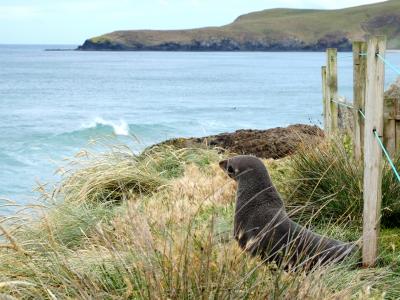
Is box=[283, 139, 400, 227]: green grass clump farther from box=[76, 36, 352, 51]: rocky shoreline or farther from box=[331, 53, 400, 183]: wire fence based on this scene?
box=[76, 36, 352, 51]: rocky shoreline

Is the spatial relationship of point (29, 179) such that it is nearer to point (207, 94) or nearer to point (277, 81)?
point (207, 94)

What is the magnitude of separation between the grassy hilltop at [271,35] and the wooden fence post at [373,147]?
172031 mm

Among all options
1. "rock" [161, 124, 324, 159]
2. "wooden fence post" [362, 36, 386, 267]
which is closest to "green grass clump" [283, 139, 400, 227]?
"wooden fence post" [362, 36, 386, 267]

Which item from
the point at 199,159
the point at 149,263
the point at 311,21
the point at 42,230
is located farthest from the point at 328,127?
the point at 311,21

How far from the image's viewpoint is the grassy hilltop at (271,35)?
582ft

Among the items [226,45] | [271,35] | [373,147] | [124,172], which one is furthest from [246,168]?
[226,45]

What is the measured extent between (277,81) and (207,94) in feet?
72.9

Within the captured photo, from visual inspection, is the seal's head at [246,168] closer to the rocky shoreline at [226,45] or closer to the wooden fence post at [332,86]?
the wooden fence post at [332,86]

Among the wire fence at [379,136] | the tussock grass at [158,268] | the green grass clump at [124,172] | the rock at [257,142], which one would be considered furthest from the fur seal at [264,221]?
the rock at [257,142]

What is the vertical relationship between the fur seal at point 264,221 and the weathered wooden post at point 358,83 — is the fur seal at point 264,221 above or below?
below

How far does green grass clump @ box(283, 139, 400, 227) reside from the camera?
6.37 meters

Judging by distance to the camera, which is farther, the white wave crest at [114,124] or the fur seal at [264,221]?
the white wave crest at [114,124]

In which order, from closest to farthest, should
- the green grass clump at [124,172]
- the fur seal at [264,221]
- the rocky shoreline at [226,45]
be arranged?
the fur seal at [264,221]
the green grass clump at [124,172]
the rocky shoreline at [226,45]

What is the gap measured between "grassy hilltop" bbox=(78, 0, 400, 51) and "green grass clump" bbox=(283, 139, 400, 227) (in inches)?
6708
